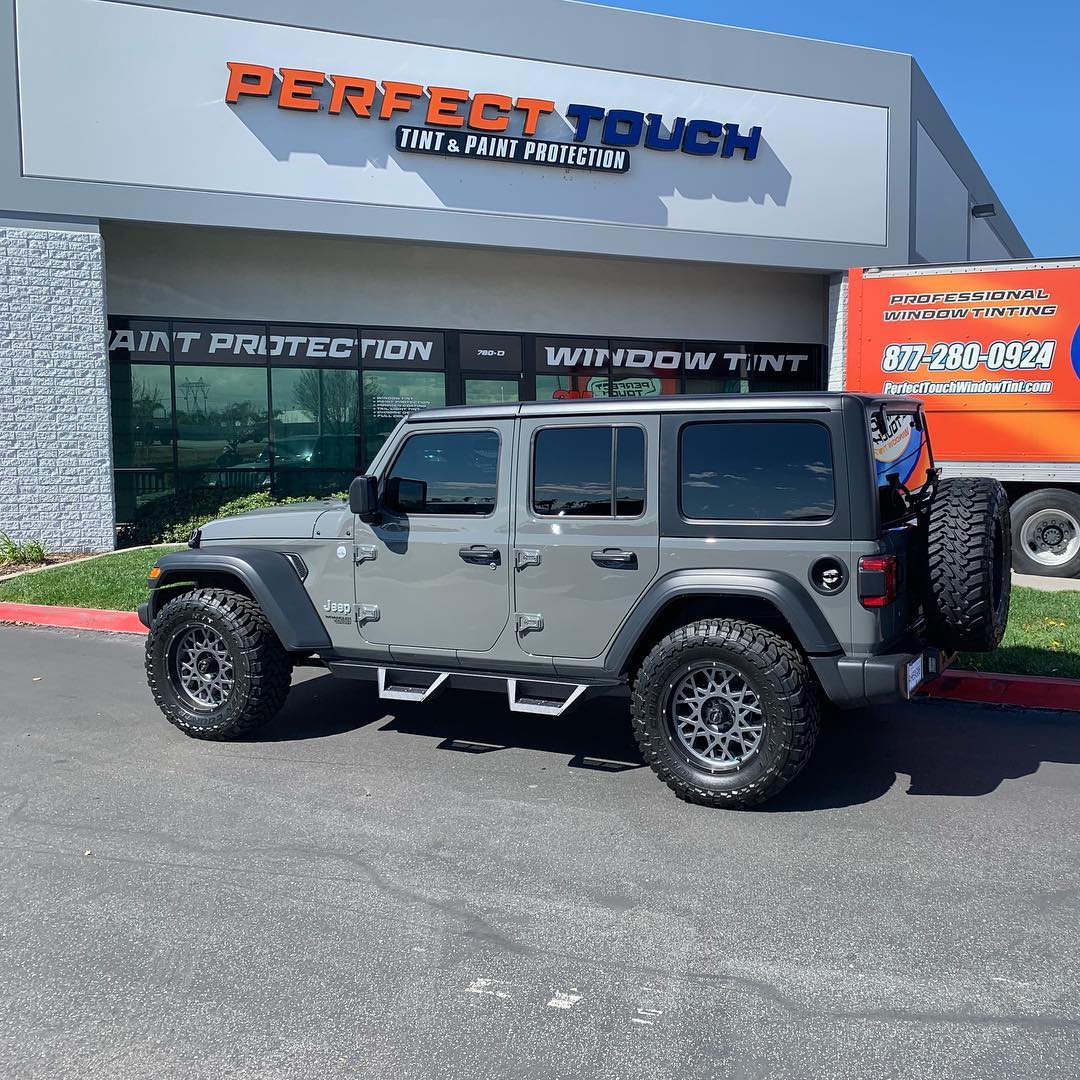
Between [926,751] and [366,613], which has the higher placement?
[366,613]

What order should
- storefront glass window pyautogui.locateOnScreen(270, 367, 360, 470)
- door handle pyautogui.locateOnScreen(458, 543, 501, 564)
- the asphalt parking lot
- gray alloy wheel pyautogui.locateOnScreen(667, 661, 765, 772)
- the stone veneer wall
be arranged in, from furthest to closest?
1. storefront glass window pyautogui.locateOnScreen(270, 367, 360, 470)
2. the stone veneer wall
3. door handle pyautogui.locateOnScreen(458, 543, 501, 564)
4. gray alloy wheel pyautogui.locateOnScreen(667, 661, 765, 772)
5. the asphalt parking lot

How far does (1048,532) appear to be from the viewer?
11000mm

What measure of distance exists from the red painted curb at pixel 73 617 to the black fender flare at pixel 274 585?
4076 millimetres

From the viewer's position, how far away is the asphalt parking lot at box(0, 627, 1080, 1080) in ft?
9.80

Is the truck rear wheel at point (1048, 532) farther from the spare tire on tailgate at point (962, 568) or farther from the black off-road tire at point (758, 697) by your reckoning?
the black off-road tire at point (758, 697)

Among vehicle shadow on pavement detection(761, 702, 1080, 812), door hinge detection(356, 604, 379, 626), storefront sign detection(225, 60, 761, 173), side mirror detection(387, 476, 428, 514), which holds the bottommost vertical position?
vehicle shadow on pavement detection(761, 702, 1080, 812)

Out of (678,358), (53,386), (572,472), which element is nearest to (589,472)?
(572,472)

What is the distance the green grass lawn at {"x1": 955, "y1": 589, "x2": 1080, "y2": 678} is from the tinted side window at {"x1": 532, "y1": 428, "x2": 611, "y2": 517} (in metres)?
3.47

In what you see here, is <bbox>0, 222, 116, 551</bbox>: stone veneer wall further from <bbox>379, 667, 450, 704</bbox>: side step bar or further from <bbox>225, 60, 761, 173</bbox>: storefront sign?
<bbox>379, 667, 450, 704</bbox>: side step bar

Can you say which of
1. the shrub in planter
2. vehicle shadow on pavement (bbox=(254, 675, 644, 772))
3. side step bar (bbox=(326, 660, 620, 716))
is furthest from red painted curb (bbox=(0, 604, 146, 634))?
side step bar (bbox=(326, 660, 620, 716))

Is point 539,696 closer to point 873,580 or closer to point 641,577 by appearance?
point 641,577

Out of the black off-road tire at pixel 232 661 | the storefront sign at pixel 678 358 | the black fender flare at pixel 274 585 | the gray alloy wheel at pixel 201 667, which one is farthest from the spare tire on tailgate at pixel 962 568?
the storefront sign at pixel 678 358

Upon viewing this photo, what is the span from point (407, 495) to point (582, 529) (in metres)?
1.06

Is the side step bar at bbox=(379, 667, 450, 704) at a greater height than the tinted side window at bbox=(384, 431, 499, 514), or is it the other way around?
the tinted side window at bbox=(384, 431, 499, 514)
